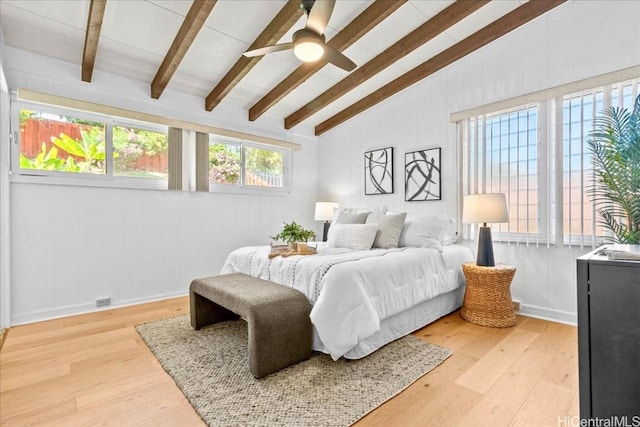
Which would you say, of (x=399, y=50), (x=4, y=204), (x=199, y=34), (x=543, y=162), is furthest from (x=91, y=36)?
(x=543, y=162)

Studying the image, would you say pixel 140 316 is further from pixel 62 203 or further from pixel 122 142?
pixel 122 142

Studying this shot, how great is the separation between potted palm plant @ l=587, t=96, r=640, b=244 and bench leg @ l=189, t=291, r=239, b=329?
334 cm

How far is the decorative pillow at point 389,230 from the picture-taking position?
126 inches

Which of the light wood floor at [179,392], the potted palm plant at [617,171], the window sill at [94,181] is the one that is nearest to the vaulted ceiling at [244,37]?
the window sill at [94,181]

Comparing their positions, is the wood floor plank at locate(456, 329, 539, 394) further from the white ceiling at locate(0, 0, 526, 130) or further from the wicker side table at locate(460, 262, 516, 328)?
the white ceiling at locate(0, 0, 526, 130)

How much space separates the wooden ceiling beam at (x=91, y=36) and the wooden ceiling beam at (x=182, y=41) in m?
0.57

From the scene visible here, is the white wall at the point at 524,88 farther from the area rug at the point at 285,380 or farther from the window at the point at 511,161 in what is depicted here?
the area rug at the point at 285,380

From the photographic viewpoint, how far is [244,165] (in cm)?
452

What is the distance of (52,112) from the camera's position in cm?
312

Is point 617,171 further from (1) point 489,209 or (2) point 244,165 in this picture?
(2) point 244,165

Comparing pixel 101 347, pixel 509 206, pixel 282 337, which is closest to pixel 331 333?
pixel 282 337

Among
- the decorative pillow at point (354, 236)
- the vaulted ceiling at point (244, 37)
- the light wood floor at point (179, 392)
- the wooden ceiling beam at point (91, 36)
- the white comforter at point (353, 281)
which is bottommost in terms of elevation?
the light wood floor at point (179, 392)

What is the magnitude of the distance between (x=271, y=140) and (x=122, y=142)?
1.89m

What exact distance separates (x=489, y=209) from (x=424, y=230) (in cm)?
63
